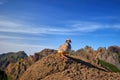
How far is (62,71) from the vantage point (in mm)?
16875

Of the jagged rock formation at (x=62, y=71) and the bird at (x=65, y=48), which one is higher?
the bird at (x=65, y=48)

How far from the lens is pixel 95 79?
15227 mm

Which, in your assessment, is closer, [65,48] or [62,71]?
[62,71]

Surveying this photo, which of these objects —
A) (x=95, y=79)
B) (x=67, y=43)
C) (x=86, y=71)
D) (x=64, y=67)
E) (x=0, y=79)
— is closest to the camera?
(x=0, y=79)

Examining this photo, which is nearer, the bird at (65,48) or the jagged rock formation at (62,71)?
the jagged rock formation at (62,71)

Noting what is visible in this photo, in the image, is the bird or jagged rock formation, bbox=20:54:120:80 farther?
the bird

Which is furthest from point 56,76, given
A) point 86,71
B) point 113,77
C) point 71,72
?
point 113,77

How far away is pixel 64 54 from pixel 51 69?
106 inches

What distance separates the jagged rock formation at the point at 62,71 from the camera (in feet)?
51.1

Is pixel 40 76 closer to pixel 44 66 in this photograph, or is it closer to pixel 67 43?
pixel 44 66

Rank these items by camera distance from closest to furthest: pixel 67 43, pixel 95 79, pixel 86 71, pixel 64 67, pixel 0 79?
pixel 0 79 < pixel 95 79 < pixel 86 71 < pixel 64 67 < pixel 67 43

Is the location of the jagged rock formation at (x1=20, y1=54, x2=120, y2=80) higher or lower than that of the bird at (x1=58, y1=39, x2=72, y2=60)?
lower

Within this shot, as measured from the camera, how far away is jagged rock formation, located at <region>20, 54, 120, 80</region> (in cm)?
1557

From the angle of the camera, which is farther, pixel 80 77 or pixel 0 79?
pixel 80 77
